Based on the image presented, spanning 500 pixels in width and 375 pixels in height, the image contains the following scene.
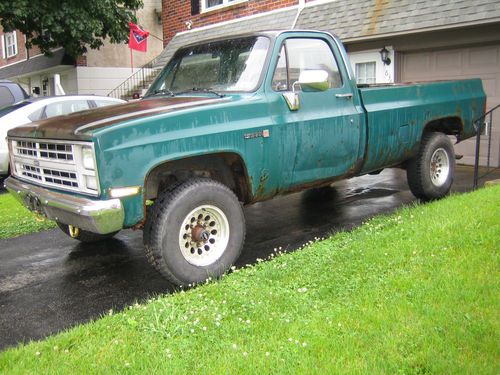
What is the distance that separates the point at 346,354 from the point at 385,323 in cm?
43

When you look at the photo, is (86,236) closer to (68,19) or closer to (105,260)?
(105,260)

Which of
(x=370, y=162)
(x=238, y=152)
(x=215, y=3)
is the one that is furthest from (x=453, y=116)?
(x=215, y=3)

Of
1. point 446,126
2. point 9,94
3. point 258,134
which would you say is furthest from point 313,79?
point 9,94

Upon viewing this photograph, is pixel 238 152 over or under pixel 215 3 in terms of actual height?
under

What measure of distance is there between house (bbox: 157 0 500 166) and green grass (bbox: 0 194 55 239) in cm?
664

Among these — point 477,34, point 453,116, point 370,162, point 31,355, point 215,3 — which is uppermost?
point 215,3

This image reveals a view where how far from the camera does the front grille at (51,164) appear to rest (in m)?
3.97

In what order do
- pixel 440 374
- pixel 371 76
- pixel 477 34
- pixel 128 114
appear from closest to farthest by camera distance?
pixel 440 374, pixel 128 114, pixel 477 34, pixel 371 76

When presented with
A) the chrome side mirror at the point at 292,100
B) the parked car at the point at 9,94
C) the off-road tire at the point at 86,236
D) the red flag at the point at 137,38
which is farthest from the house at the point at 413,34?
the off-road tire at the point at 86,236

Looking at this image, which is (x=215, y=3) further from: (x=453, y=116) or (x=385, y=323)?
(x=385, y=323)

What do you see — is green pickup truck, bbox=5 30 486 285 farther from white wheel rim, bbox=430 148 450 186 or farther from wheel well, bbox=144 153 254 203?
white wheel rim, bbox=430 148 450 186

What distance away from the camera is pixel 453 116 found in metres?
6.77

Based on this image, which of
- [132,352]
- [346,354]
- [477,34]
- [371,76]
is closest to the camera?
[346,354]

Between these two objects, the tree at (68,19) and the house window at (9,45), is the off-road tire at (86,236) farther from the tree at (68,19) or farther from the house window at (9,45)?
the house window at (9,45)
